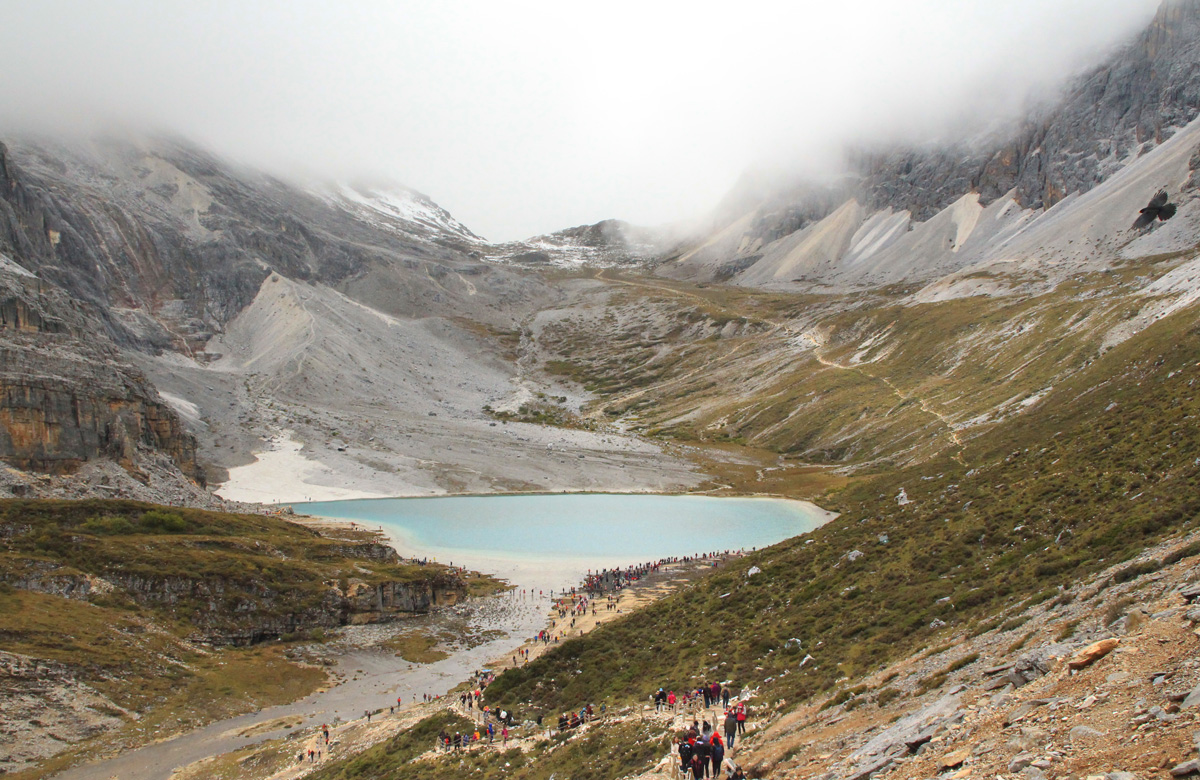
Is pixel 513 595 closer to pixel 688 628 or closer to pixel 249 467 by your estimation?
pixel 688 628

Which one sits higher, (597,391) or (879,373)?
(597,391)

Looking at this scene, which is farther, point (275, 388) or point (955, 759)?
point (275, 388)

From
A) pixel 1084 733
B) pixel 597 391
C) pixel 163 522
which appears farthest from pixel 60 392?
pixel 597 391

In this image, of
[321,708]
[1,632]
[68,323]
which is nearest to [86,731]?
[1,632]

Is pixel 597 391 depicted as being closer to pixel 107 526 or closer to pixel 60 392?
pixel 60 392

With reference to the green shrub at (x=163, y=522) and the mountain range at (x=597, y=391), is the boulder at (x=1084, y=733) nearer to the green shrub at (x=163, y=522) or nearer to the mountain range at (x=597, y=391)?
the green shrub at (x=163, y=522)

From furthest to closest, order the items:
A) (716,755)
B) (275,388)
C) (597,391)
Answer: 1. (597,391)
2. (275,388)
3. (716,755)
